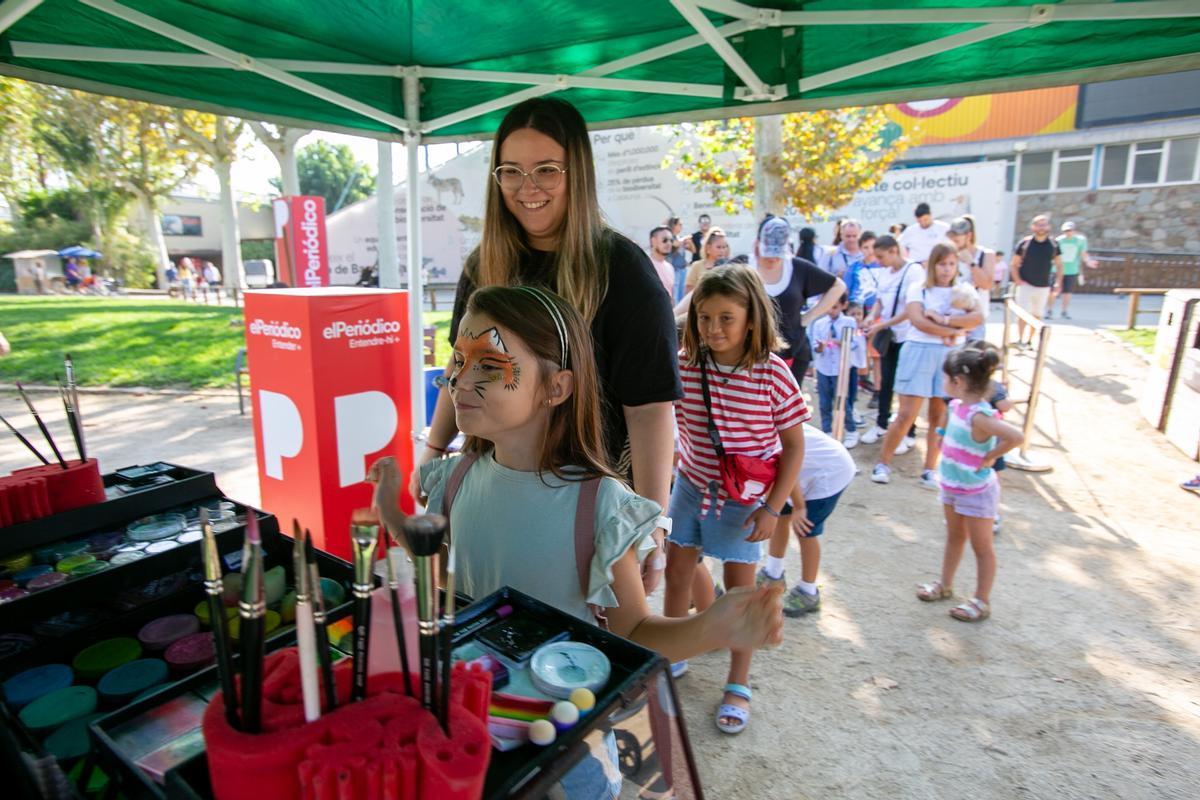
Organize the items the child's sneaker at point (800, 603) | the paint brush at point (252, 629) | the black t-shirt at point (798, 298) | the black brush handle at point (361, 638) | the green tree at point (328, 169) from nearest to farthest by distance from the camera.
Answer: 1. the paint brush at point (252, 629)
2. the black brush handle at point (361, 638)
3. the child's sneaker at point (800, 603)
4. the black t-shirt at point (798, 298)
5. the green tree at point (328, 169)

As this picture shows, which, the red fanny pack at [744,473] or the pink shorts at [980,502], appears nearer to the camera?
the red fanny pack at [744,473]

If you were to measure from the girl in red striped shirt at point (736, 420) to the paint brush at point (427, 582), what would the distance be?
1.91 metres

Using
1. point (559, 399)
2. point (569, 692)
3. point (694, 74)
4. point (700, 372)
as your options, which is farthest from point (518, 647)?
point (694, 74)

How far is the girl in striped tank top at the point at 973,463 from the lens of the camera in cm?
309

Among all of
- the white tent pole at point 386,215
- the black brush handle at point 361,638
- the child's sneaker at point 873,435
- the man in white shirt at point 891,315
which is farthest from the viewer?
the child's sneaker at point 873,435

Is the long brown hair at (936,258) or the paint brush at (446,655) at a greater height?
the long brown hair at (936,258)

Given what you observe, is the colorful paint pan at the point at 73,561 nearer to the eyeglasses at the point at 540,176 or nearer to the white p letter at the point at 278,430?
the eyeglasses at the point at 540,176

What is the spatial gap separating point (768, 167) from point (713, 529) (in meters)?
7.30

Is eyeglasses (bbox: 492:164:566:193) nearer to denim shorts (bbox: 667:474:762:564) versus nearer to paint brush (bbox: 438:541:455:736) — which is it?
paint brush (bbox: 438:541:455:736)

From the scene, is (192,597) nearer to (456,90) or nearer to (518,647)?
(518,647)

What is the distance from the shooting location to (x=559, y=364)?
4.90 ft

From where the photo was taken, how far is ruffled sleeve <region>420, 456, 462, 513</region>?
167 centimetres

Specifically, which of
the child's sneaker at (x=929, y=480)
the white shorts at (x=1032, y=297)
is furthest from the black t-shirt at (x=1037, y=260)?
the child's sneaker at (x=929, y=480)

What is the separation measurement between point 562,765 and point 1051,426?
23.6 feet
